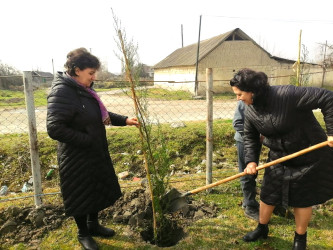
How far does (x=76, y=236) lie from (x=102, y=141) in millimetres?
1312

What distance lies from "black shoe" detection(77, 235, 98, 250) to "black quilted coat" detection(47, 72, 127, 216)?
431 millimetres

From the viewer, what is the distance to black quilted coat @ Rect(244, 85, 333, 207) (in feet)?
7.56

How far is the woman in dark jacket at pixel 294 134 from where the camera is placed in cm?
230

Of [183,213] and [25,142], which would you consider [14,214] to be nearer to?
[183,213]

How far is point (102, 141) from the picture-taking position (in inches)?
105

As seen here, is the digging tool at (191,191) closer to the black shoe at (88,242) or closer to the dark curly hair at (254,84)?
the dark curly hair at (254,84)

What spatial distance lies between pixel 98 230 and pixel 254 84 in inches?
96.9

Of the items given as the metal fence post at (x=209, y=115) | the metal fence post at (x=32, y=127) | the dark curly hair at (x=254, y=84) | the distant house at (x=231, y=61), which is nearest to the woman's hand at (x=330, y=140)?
the dark curly hair at (x=254, y=84)

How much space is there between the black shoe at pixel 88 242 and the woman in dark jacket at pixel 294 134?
6.69 feet

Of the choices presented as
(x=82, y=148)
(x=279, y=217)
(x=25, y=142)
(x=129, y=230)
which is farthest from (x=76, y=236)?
(x=25, y=142)

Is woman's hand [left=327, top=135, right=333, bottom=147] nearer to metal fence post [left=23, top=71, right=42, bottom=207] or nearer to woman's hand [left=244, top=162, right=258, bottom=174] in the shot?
woman's hand [left=244, top=162, right=258, bottom=174]

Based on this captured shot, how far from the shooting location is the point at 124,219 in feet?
10.8

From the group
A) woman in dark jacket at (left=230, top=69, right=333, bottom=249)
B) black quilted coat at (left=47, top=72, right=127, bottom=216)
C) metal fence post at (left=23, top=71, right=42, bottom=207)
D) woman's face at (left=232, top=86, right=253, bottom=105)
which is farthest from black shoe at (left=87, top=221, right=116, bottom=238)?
woman's face at (left=232, top=86, right=253, bottom=105)

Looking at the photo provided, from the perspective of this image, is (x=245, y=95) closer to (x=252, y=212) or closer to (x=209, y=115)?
(x=209, y=115)
